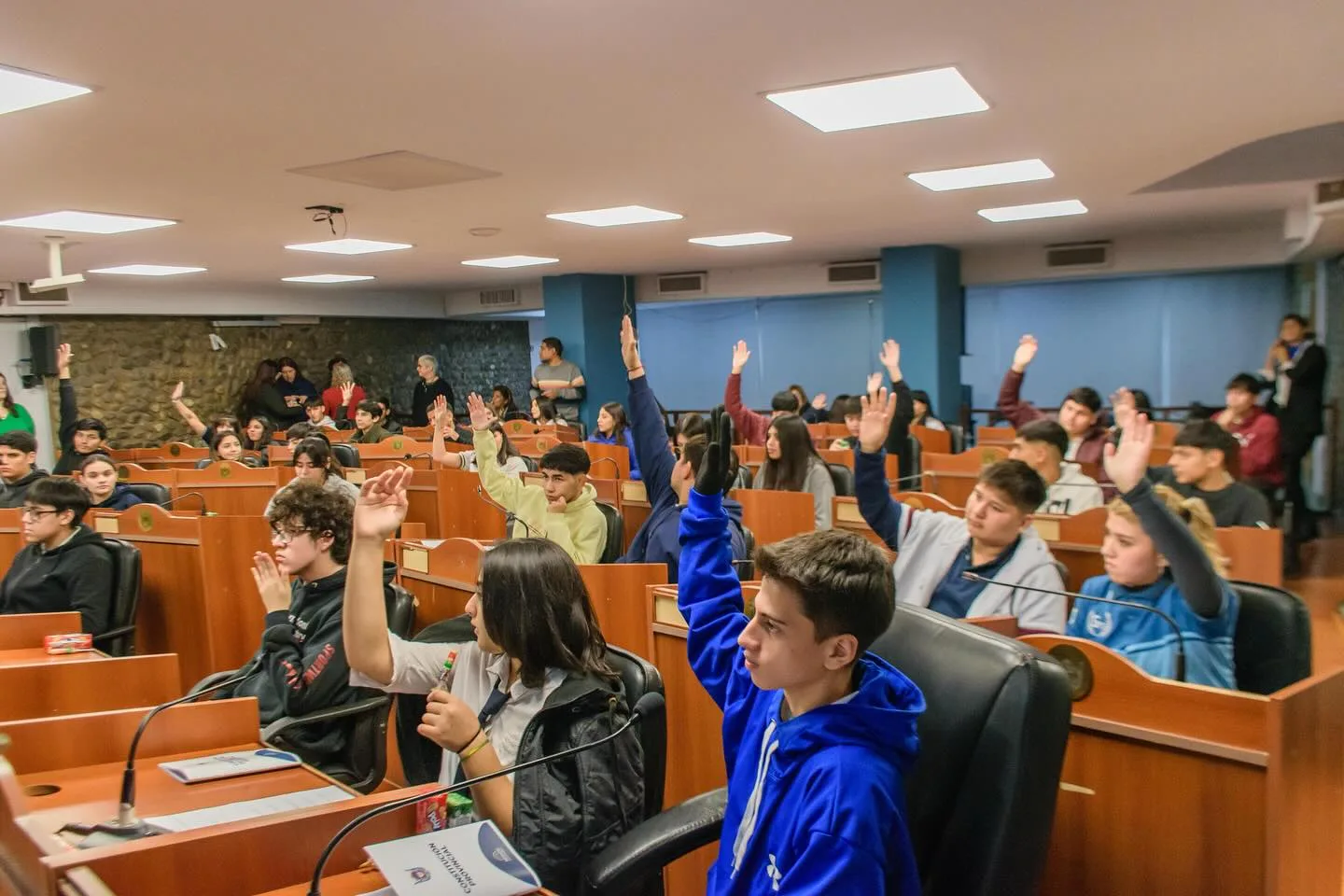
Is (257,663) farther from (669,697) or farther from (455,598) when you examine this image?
(669,697)

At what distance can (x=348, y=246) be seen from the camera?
23.5ft

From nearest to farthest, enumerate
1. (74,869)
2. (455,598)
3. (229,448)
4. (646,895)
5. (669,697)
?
(74,869) → (646,895) → (669,697) → (455,598) → (229,448)

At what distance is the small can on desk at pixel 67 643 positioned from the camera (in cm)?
278

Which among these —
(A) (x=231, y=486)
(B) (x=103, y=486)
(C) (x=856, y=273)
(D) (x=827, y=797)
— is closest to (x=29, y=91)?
(B) (x=103, y=486)

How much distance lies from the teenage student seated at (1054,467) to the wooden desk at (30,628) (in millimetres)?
3298

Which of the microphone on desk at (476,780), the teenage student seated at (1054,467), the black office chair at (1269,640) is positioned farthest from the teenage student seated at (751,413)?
the microphone on desk at (476,780)

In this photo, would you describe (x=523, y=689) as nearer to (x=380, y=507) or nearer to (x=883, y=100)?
(x=380, y=507)

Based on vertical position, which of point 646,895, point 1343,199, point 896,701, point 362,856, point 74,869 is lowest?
point 646,895

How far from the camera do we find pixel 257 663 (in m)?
2.56

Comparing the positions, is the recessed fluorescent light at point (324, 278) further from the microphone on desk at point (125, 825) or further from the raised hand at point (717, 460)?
the raised hand at point (717, 460)

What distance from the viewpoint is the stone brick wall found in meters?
9.72

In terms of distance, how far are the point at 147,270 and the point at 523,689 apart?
777cm

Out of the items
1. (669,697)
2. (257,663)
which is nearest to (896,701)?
(669,697)

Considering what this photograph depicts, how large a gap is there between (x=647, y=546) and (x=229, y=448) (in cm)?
465
